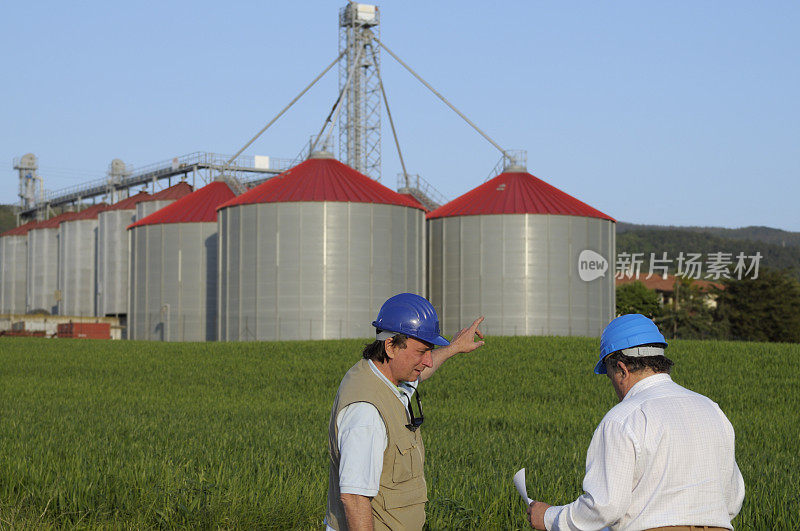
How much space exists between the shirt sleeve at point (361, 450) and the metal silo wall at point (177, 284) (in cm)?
4836

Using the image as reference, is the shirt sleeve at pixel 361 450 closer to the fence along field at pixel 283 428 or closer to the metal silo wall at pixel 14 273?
the fence along field at pixel 283 428

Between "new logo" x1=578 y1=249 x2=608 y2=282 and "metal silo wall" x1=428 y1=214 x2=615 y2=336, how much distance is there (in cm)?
29

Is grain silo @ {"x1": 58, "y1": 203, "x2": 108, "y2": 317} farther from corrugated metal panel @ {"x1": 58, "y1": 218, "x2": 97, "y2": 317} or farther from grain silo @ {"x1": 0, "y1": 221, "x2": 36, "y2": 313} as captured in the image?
grain silo @ {"x1": 0, "y1": 221, "x2": 36, "y2": 313}

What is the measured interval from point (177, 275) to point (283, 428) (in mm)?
38402

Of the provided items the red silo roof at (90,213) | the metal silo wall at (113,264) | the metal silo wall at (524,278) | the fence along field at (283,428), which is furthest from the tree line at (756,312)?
the red silo roof at (90,213)

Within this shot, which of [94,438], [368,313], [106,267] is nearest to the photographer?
[94,438]

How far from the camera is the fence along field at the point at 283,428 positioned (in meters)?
8.59

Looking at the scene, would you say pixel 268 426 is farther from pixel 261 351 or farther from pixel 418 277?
pixel 418 277

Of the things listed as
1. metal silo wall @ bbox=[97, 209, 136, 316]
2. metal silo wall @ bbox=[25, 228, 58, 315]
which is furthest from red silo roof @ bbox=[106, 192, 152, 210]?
metal silo wall @ bbox=[25, 228, 58, 315]

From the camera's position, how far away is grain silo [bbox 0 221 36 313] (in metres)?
89.6

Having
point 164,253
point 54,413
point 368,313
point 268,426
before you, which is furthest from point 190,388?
point 164,253

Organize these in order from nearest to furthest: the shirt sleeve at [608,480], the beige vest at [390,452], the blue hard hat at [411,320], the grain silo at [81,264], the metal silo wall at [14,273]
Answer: the shirt sleeve at [608,480], the beige vest at [390,452], the blue hard hat at [411,320], the grain silo at [81,264], the metal silo wall at [14,273]

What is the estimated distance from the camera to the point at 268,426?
16.8 meters

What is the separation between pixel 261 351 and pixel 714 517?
3412 centimetres
